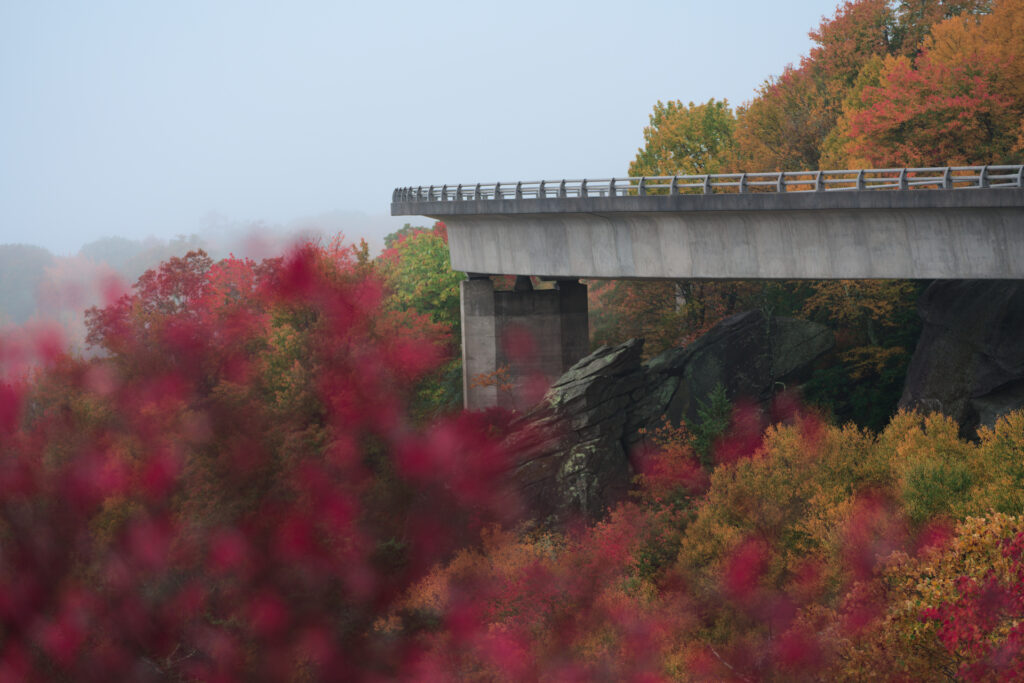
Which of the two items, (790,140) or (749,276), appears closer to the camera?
(749,276)

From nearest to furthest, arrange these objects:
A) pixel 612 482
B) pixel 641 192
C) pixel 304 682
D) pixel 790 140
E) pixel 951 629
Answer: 1. pixel 951 629
2. pixel 304 682
3. pixel 641 192
4. pixel 612 482
5. pixel 790 140

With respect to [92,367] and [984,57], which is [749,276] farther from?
[92,367]

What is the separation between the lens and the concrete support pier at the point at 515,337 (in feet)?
140

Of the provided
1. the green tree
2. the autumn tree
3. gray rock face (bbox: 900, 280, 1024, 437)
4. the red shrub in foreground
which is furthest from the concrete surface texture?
the green tree

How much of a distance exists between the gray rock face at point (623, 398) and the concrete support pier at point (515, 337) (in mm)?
4291

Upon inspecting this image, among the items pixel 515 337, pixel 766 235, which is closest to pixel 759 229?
pixel 766 235

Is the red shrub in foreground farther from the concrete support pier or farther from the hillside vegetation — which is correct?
the concrete support pier

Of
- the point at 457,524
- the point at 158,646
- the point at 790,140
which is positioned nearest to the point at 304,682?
the point at 158,646

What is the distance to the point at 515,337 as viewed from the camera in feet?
141

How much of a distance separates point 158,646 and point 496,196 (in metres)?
22.6

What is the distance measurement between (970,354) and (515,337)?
1970cm

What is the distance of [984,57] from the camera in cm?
3547

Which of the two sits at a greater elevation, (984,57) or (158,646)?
(984,57)

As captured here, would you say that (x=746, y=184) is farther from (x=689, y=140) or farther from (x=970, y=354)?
(x=689, y=140)
